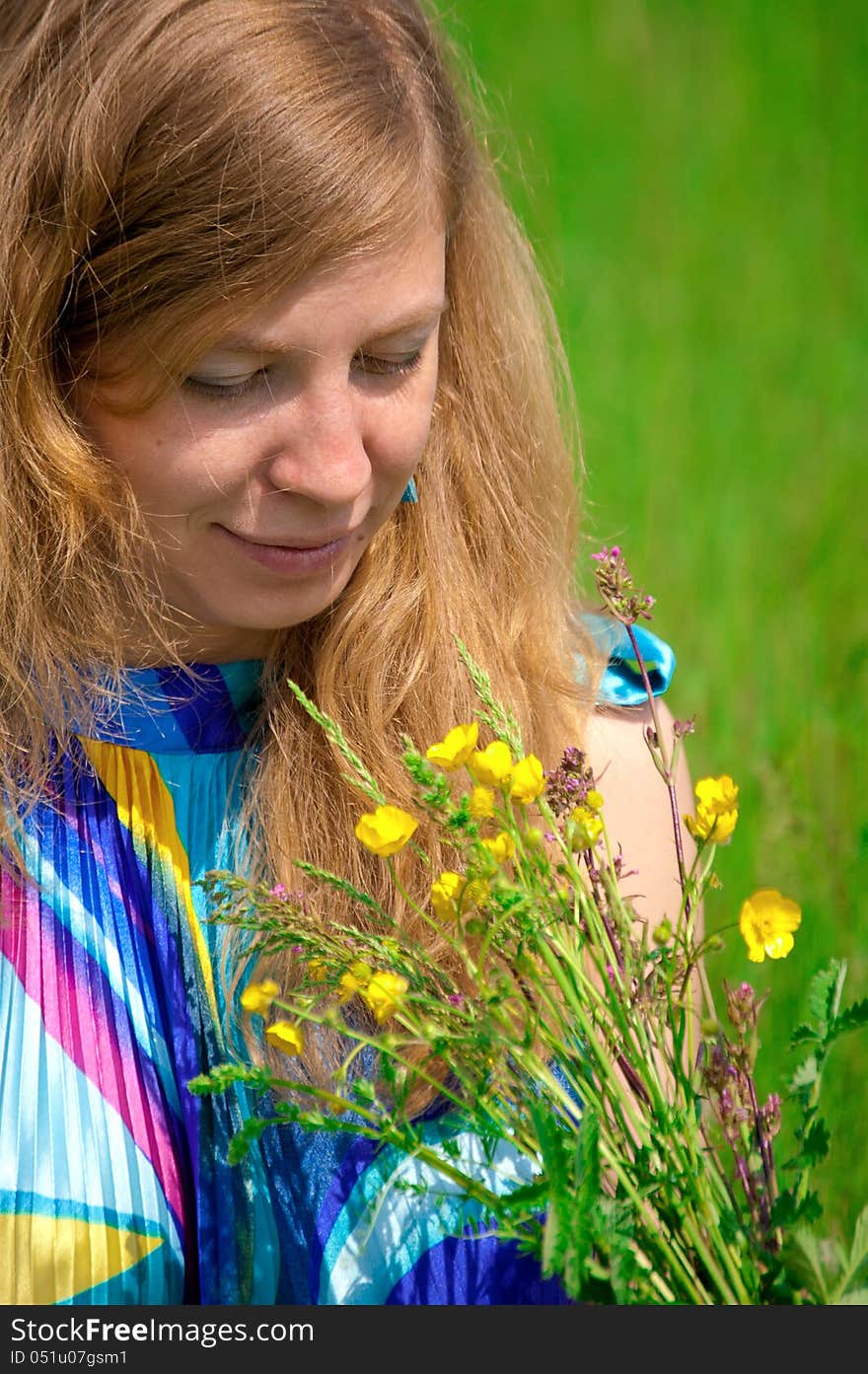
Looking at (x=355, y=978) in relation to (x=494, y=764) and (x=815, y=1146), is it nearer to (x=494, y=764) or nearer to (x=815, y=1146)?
(x=494, y=764)

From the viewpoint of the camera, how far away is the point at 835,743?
252 centimetres

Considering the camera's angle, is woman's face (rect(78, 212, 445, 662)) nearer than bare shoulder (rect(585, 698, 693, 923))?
Yes

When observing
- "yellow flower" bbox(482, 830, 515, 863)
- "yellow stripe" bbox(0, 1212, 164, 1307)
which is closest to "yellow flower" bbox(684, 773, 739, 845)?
"yellow flower" bbox(482, 830, 515, 863)

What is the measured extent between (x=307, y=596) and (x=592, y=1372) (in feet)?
2.49

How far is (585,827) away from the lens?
0.89m

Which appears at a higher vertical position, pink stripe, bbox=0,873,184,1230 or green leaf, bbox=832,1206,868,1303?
pink stripe, bbox=0,873,184,1230

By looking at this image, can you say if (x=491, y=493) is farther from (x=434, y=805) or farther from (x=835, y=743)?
(x=835, y=743)

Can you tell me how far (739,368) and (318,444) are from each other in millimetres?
2501

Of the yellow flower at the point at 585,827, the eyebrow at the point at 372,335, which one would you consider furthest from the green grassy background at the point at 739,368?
the yellow flower at the point at 585,827

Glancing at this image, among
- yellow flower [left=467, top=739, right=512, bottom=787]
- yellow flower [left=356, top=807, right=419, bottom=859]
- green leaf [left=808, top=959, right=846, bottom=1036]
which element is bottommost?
green leaf [left=808, top=959, right=846, bottom=1036]

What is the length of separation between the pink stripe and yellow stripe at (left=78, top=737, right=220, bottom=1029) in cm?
12

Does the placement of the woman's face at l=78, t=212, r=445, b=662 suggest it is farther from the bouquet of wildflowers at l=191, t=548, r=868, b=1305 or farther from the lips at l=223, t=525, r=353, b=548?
the bouquet of wildflowers at l=191, t=548, r=868, b=1305

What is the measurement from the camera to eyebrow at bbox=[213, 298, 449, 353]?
125 cm

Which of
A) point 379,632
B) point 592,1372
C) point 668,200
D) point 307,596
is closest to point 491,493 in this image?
point 379,632
